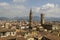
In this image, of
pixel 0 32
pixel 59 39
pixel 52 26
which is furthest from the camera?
pixel 52 26

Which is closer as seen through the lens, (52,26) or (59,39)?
(59,39)

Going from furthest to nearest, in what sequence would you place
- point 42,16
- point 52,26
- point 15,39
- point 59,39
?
point 42,16 < point 52,26 < point 59,39 < point 15,39

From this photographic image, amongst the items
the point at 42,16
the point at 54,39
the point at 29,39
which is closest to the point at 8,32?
the point at 29,39

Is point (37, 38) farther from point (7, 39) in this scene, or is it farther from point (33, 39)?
point (7, 39)

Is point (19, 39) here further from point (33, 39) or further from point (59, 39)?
point (59, 39)

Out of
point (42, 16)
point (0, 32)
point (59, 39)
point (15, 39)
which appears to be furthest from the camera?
point (42, 16)

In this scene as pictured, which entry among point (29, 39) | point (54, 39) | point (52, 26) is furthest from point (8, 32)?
point (52, 26)

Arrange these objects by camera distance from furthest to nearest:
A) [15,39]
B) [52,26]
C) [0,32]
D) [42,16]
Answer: [42,16] < [52,26] < [0,32] < [15,39]

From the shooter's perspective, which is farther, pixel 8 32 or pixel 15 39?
pixel 8 32
